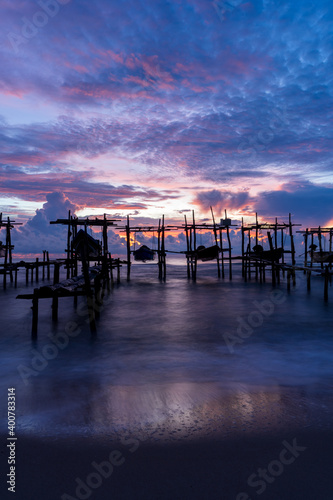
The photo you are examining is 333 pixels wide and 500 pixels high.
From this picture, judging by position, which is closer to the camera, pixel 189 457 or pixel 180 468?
pixel 180 468

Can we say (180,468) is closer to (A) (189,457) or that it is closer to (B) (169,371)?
(A) (189,457)

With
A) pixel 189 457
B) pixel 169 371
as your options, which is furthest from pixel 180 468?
pixel 169 371

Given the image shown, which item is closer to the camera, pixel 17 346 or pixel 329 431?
pixel 329 431

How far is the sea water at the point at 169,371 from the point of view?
5.28 m

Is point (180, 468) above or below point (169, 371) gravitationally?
above

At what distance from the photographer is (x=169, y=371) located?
25.7ft

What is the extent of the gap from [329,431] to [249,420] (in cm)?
115

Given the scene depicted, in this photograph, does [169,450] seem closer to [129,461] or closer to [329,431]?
[129,461]

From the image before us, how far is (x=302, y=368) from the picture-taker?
8.01m

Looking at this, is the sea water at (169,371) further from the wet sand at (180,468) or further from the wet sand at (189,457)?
the wet sand at (180,468)

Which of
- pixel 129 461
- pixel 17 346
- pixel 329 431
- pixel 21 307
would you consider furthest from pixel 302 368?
pixel 21 307

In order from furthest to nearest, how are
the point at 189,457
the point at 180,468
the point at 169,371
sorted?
the point at 169,371
the point at 189,457
the point at 180,468

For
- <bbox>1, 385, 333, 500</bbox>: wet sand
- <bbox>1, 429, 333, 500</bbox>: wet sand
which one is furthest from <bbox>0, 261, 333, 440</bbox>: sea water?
<bbox>1, 429, 333, 500</bbox>: wet sand

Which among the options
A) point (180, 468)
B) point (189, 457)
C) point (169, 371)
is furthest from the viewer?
point (169, 371)
